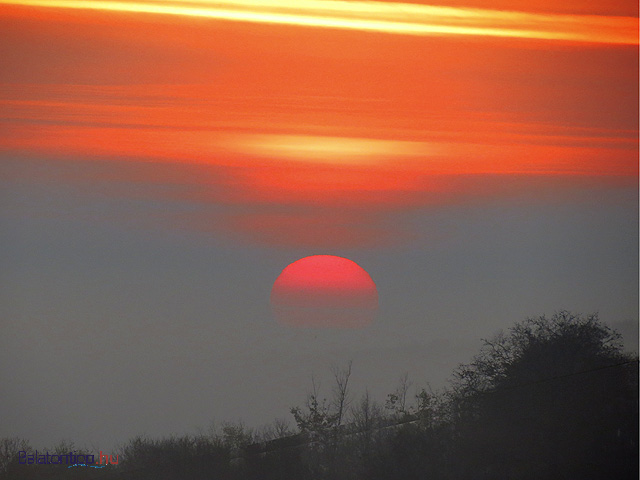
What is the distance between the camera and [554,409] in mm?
29953

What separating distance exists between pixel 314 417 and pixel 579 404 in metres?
12.3

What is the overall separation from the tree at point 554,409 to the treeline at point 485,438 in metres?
0.04

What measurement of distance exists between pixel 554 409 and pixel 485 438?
2.67 metres

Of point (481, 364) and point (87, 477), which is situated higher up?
point (481, 364)

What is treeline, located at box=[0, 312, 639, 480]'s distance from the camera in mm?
28859

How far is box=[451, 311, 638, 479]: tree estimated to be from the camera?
28609 mm

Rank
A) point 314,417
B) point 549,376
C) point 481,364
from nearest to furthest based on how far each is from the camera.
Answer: point 549,376 → point 481,364 → point 314,417

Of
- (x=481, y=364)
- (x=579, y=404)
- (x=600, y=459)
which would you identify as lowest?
(x=600, y=459)

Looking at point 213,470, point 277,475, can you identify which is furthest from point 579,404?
point 213,470

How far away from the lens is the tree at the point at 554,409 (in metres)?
28.6

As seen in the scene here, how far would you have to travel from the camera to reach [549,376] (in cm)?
3078

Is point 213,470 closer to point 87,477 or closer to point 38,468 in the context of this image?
point 87,477

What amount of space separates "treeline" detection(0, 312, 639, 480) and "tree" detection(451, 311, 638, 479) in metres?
0.04

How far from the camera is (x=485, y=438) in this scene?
29969mm
